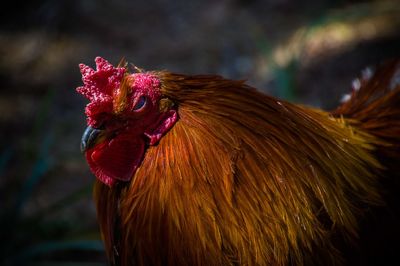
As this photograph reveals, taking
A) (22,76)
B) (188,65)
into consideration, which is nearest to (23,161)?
(22,76)

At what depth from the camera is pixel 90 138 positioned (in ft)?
7.06

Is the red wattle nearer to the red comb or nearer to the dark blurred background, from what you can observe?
the red comb

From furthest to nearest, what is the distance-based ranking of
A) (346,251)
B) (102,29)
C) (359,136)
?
(102,29)
(359,136)
(346,251)

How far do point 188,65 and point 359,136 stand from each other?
357 cm

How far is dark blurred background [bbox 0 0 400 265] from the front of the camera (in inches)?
179

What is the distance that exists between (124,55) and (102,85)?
12.5 feet

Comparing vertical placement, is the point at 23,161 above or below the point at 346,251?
above

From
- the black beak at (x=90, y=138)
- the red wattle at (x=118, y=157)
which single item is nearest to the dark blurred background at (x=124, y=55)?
the red wattle at (x=118, y=157)

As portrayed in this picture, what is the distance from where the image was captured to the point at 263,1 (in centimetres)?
658

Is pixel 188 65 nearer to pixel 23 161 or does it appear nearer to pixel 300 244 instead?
pixel 23 161

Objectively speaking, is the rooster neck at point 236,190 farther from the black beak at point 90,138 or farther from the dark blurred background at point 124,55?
the dark blurred background at point 124,55

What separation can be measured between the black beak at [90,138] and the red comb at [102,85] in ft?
0.12

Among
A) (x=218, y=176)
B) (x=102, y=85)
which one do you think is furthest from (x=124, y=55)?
(x=218, y=176)

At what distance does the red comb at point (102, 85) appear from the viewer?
217cm
